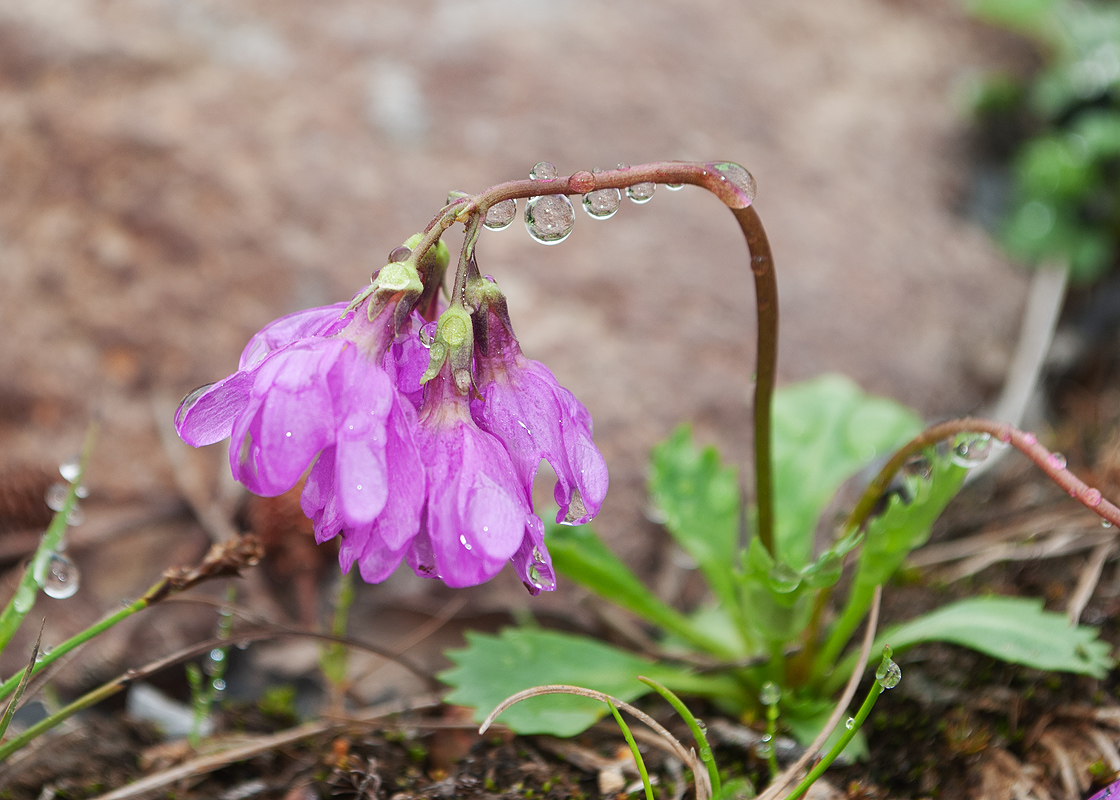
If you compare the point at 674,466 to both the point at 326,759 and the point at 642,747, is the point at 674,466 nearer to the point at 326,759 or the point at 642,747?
the point at 642,747

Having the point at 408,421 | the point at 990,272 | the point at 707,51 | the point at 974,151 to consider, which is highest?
the point at 707,51

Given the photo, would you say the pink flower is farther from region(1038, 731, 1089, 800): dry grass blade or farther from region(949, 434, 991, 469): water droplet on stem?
region(1038, 731, 1089, 800): dry grass blade

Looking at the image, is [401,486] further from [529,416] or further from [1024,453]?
[1024,453]

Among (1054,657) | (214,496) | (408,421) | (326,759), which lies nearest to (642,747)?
(326,759)

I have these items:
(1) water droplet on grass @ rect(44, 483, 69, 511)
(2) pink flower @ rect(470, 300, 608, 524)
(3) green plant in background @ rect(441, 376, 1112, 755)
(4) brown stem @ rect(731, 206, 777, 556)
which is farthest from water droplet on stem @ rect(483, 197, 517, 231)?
(1) water droplet on grass @ rect(44, 483, 69, 511)

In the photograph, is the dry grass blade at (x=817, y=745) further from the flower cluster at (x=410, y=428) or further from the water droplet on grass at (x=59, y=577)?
the water droplet on grass at (x=59, y=577)

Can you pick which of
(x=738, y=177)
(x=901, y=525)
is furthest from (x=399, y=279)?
(x=901, y=525)
